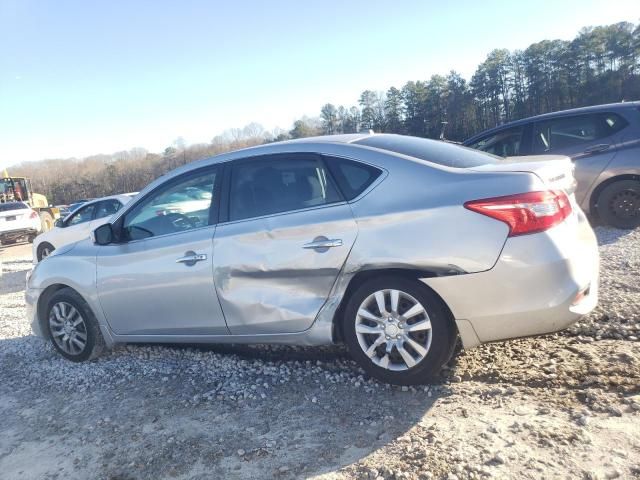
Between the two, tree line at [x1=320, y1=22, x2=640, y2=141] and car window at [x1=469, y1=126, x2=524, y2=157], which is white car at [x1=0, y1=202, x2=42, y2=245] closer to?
car window at [x1=469, y1=126, x2=524, y2=157]

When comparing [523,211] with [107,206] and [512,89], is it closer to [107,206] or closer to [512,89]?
[107,206]

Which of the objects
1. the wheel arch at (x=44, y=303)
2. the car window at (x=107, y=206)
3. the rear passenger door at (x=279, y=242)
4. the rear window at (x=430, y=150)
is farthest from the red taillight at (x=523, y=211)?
the car window at (x=107, y=206)

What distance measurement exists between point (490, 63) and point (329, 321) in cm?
5536

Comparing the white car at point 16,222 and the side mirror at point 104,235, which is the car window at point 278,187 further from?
the white car at point 16,222

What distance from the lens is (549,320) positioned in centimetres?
297

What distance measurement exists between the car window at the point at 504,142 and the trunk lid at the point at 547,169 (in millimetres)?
4823

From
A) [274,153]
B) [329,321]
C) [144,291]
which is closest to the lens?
[329,321]

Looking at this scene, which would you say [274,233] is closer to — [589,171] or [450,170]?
[450,170]

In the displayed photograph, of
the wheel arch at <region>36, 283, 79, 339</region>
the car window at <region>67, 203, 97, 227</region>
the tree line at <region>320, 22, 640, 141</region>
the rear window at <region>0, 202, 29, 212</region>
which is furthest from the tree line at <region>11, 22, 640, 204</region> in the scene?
the wheel arch at <region>36, 283, 79, 339</region>

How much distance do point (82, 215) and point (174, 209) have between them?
8.12 m

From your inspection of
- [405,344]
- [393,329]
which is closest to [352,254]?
[393,329]

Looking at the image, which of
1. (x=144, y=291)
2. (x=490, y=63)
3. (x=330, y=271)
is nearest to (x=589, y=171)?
(x=330, y=271)

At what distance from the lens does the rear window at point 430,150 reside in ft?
11.2

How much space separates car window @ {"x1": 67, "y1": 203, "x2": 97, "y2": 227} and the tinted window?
29.2 ft
